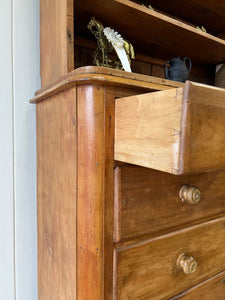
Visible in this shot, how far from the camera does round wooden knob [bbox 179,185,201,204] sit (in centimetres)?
57

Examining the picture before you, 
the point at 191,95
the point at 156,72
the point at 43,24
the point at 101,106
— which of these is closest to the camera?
the point at 191,95

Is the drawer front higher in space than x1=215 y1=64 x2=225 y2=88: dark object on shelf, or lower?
lower

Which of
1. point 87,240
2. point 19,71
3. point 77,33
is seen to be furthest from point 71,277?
point 77,33

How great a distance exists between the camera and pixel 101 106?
1.64 ft

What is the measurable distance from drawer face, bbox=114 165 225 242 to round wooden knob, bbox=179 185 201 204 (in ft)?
0.04

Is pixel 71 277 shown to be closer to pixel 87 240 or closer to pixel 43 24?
pixel 87 240

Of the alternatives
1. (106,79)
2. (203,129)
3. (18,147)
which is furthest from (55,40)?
(203,129)

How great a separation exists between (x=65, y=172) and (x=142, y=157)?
0.77 ft

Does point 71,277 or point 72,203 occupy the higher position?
point 72,203

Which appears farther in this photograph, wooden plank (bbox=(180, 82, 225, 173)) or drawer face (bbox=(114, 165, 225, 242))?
drawer face (bbox=(114, 165, 225, 242))

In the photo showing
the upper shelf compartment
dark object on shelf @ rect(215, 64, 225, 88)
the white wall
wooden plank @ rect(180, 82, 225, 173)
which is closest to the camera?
wooden plank @ rect(180, 82, 225, 173)

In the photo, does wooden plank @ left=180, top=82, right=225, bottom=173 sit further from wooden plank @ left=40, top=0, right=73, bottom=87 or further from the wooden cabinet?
wooden plank @ left=40, top=0, right=73, bottom=87

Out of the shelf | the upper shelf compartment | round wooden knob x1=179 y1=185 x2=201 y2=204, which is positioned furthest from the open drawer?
the shelf

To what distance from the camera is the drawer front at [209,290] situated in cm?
67
